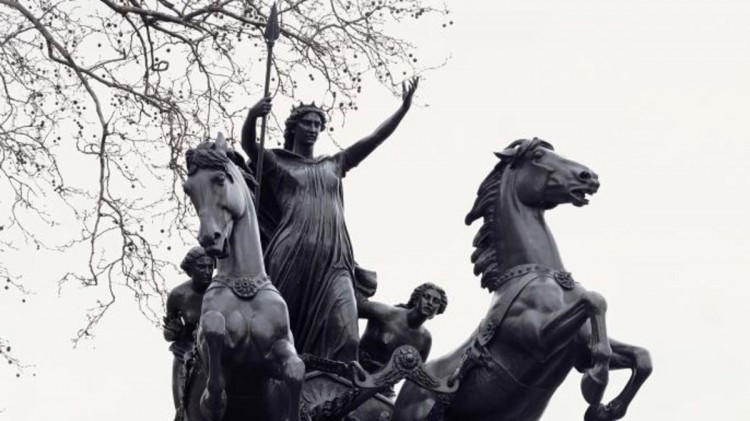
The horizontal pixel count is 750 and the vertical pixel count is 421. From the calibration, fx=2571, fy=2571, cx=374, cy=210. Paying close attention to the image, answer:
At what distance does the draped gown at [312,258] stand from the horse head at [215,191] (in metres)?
1.30

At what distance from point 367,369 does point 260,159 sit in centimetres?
156

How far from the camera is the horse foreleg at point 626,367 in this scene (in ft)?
51.9

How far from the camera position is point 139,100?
21547 millimetres

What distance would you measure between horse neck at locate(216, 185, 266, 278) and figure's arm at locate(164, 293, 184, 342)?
1.26 metres

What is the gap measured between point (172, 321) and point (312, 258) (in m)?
0.98

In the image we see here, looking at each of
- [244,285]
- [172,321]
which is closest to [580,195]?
[244,285]

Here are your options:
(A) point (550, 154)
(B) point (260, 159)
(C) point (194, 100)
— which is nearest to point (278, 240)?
(B) point (260, 159)

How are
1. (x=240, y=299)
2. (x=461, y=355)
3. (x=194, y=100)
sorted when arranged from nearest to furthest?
(x=240, y=299), (x=461, y=355), (x=194, y=100)

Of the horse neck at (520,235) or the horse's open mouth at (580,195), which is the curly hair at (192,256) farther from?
the horse's open mouth at (580,195)

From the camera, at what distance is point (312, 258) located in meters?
16.4

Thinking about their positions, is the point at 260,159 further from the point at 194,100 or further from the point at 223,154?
the point at 194,100

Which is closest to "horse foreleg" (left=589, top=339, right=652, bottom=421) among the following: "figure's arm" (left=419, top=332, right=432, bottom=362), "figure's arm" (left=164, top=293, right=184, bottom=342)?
"figure's arm" (left=419, top=332, right=432, bottom=362)

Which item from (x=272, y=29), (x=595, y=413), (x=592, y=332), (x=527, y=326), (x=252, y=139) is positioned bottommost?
(x=595, y=413)

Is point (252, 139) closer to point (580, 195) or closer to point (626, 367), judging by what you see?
point (580, 195)
